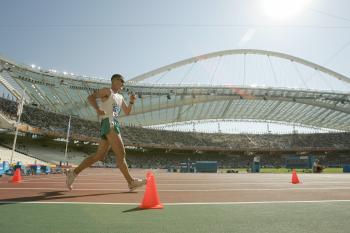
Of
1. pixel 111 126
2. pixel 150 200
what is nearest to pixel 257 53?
pixel 111 126

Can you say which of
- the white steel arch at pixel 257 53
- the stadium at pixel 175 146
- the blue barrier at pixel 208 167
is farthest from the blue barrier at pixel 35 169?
the white steel arch at pixel 257 53

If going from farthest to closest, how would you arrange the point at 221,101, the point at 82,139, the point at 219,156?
1. the point at 219,156
2. the point at 221,101
3. the point at 82,139

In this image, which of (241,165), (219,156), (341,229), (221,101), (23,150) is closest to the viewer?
(341,229)

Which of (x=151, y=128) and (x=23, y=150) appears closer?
(x=23, y=150)

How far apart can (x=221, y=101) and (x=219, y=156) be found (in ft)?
60.2

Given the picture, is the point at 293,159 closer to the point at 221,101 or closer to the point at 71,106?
the point at 221,101

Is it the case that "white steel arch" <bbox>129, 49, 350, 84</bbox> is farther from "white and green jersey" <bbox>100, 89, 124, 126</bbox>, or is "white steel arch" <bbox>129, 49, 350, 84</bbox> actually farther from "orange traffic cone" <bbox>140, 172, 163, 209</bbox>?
"orange traffic cone" <bbox>140, 172, 163, 209</bbox>

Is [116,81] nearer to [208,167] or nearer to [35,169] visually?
[35,169]

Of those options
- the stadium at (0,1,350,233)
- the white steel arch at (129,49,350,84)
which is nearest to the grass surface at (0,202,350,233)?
the stadium at (0,1,350,233)

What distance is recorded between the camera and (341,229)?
8.09ft

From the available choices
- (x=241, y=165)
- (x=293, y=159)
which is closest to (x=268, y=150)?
(x=241, y=165)

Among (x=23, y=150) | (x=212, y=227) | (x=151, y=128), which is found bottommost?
(x=212, y=227)

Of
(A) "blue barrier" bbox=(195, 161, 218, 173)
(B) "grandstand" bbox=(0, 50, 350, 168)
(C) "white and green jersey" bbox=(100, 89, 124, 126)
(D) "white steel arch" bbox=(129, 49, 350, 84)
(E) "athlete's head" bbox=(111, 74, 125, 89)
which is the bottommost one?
(A) "blue barrier" bbox=(195, 161, 218, 173)

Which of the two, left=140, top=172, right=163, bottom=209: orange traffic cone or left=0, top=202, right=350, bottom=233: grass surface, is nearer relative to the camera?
left=0, top=202, right=350, bottom=233: grass surface
